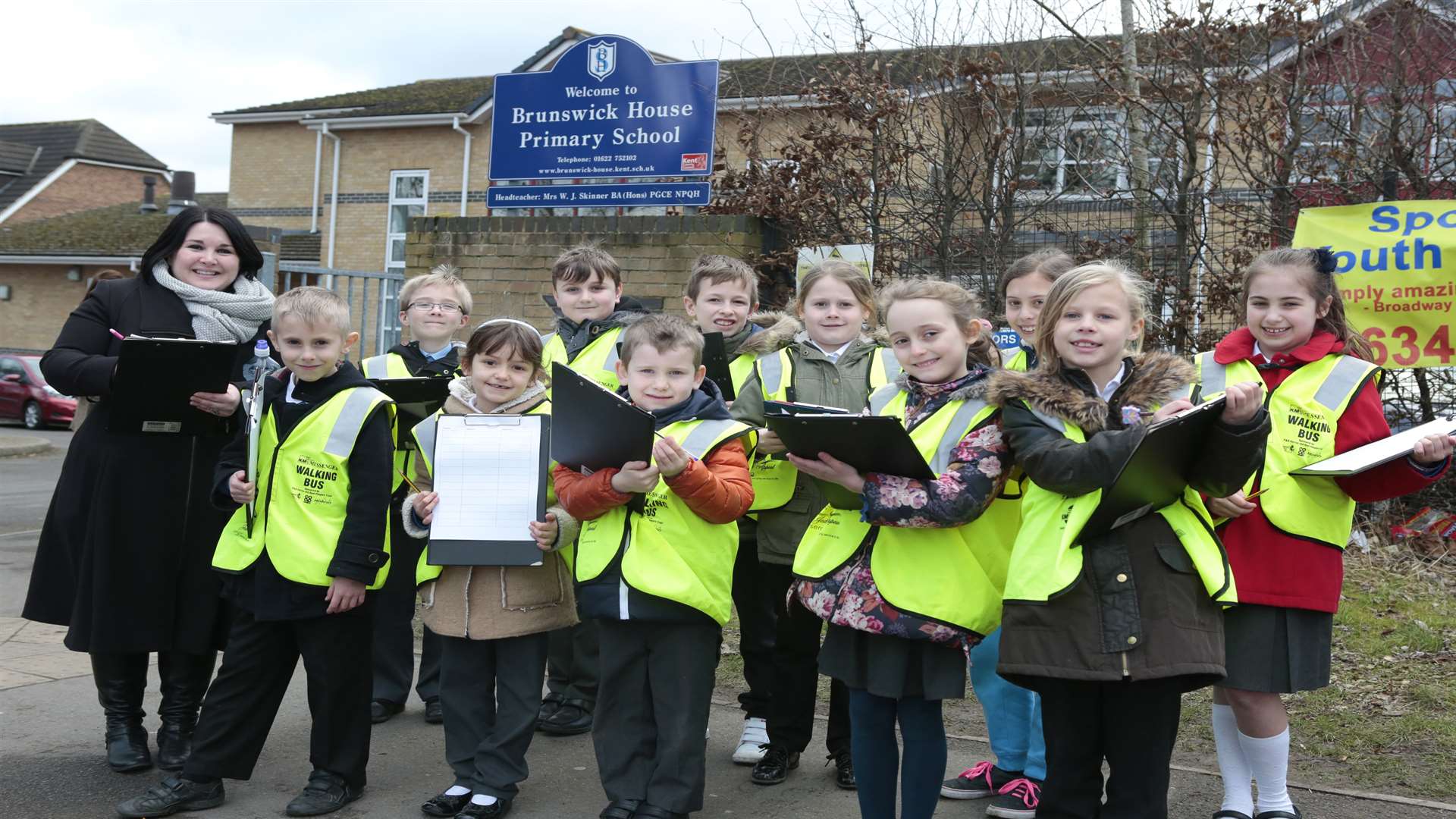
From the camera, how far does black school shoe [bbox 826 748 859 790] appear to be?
4520 millimetres

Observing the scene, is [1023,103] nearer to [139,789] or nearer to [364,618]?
[364,618]

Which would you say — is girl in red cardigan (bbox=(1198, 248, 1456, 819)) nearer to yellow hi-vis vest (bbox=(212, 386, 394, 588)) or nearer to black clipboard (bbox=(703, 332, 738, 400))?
black clipboard (bbox=(703, 332, 738, 400))

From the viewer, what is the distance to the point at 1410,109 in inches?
305

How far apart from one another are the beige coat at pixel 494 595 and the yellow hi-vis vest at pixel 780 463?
28.6 inches

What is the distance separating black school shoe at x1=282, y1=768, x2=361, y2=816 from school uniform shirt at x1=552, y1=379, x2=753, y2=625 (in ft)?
3.63

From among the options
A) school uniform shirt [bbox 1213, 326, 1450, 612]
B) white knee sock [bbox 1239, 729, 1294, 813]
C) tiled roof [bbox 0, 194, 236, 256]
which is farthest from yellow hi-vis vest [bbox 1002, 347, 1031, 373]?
tiled roof [bbox 0, 194, 236, 256]

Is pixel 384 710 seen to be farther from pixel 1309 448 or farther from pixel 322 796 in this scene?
pixel 1309 448

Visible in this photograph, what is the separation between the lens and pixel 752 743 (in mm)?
4820

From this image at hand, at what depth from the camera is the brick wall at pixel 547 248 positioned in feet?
29.2

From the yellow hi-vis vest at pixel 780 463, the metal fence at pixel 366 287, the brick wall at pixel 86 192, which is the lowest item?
the yellow hi-vis vest at pixel 780 463

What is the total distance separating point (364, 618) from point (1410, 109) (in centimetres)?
700

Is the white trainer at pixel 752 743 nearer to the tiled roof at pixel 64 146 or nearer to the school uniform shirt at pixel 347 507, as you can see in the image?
the school uniform shirt at pixel 347 507

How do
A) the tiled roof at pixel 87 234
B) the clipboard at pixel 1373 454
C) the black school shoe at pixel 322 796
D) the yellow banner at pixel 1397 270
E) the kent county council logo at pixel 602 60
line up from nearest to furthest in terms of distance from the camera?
the clipboard at pixel 1373 454 → the black school shoe at pixel 322 796 → the yellow banner at pixel 1397 270 → the kent county council logo at pixel 602 60 → the tiled roof at pixel 87 234

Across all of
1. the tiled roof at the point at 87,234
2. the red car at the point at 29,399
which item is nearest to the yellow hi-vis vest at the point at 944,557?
the red car at the point at 29,399
